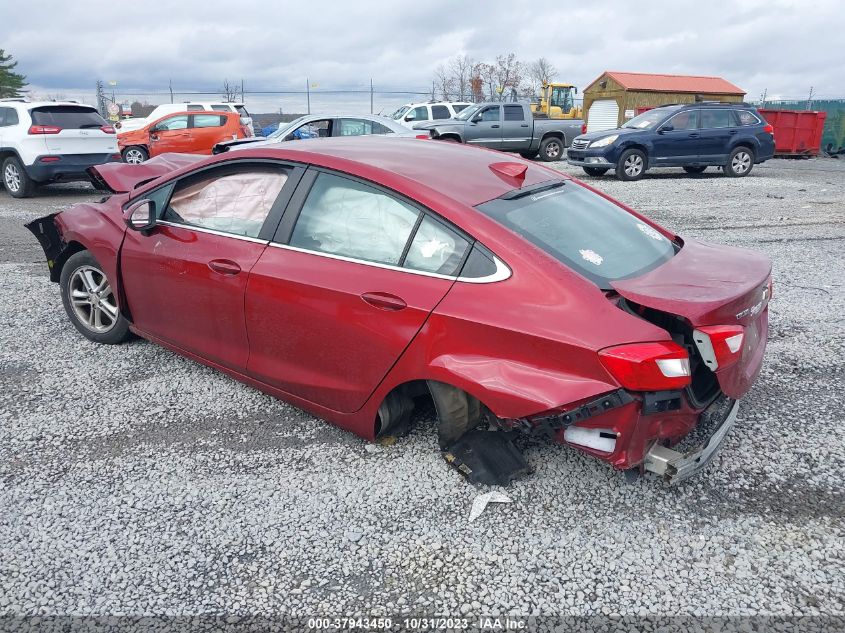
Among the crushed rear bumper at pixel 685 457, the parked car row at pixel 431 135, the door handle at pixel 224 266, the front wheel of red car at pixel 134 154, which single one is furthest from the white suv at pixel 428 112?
the crushed rear bumper at pixel 685 457

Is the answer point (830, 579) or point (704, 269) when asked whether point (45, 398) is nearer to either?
point (704, 269)

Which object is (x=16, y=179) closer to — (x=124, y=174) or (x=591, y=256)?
(x=124, y=174)

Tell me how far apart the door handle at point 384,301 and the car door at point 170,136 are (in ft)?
56.3

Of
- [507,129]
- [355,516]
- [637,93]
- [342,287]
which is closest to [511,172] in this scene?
[342,287]

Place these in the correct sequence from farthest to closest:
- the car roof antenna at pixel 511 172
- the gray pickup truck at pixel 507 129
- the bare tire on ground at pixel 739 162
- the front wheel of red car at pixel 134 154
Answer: the gray pickup truck at pixel 507 129 → the front wheel of red car at pixel 134 154 → the bare tire on ground at pixel 739 162 → the car roof antenna at pixel 511 172

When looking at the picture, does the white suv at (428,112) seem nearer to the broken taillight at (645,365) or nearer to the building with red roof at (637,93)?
the building with red roof at (637,93)

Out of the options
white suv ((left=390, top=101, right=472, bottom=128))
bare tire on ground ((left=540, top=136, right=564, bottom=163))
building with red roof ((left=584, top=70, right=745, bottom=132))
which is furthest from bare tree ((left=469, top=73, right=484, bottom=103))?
bare tire on ground ((left=540, top=136, right=564, bottom=163))

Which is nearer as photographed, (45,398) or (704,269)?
(704,269)

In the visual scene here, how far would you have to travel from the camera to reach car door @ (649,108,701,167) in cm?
1540

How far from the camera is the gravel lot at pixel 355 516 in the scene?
240 centimetres

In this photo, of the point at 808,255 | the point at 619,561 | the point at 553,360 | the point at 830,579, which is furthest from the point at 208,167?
the point at 808,255

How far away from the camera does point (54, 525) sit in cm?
276

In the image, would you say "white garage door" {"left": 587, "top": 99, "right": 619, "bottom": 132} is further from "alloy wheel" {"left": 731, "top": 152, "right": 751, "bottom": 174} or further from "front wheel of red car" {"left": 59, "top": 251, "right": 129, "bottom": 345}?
"front wheel of red car" {"left": 59, "top": 251, "right": 129, "bottom": 345}

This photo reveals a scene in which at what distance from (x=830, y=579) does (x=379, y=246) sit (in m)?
2.23
